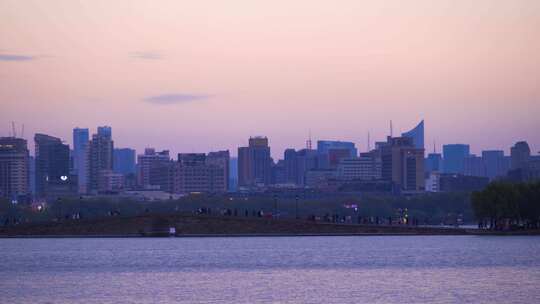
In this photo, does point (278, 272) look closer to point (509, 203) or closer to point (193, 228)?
point (509, 203)

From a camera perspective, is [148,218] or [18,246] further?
[148,218]

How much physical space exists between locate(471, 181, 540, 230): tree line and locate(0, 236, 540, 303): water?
31.6 ft

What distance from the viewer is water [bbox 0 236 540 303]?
75.8 metres

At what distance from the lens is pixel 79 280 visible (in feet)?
291

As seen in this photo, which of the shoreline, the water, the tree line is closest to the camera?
the water

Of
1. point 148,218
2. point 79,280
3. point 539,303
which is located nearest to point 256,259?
point 79,280

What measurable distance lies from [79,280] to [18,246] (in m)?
51.6

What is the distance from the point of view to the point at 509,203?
14650cm

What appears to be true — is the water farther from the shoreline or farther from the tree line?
the shoreline

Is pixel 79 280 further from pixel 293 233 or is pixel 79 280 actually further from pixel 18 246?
pixel 293 233

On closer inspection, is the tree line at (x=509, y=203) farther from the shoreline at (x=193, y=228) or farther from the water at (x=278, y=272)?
the water at (x=278, y=272)

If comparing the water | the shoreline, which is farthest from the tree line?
the water

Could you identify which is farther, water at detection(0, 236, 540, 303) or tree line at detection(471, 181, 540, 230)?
tree line at detection(471, 181, 540, 230)

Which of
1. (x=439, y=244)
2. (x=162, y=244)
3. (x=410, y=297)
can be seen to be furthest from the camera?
(x=162, y=244)
